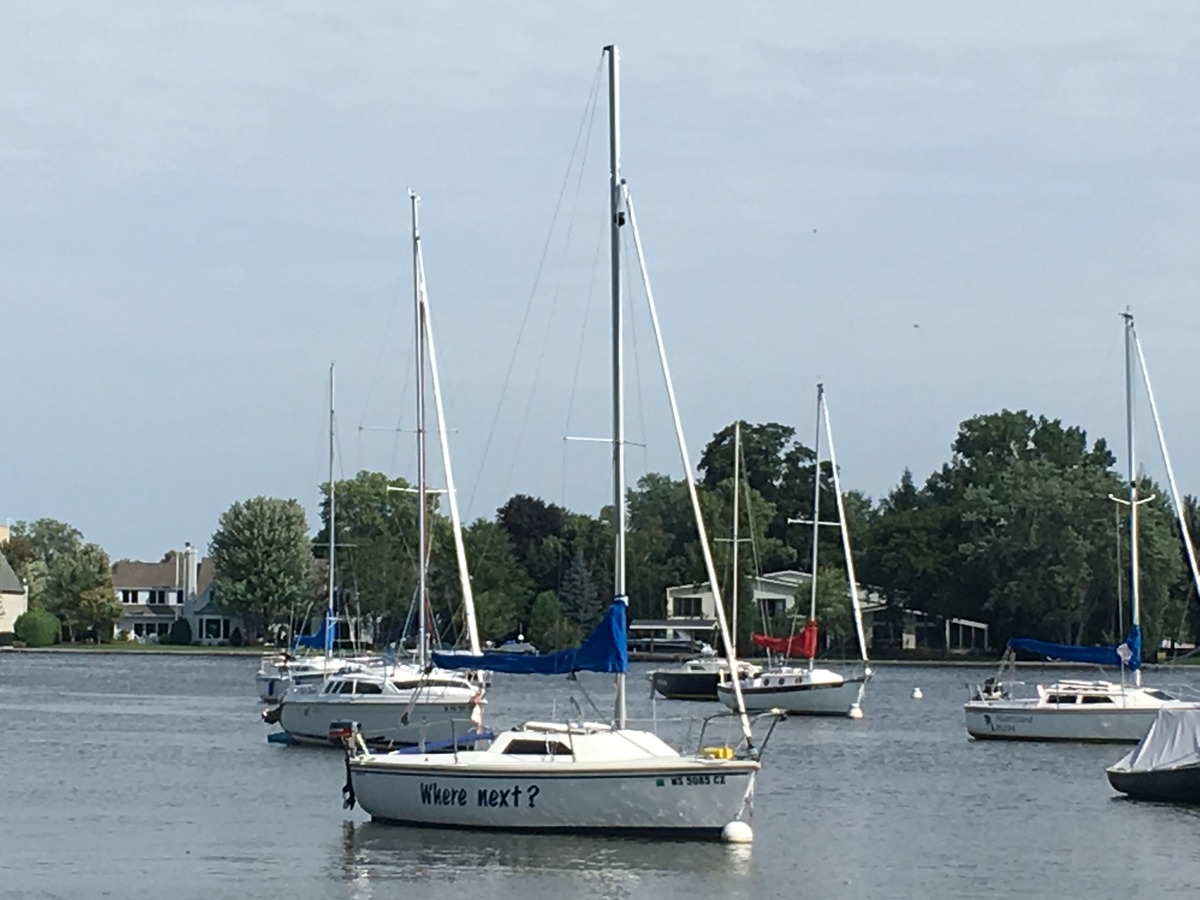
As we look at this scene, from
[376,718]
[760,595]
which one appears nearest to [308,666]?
[376,718]

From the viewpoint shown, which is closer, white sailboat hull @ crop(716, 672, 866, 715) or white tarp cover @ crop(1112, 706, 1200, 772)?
white tarp cover @ crop(1112, 706, 1200, 772)

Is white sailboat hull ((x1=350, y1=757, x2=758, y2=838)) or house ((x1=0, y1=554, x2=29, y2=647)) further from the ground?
house ((x1=0, y1=554, x2=29, y2=647))

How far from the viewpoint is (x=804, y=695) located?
7594cm

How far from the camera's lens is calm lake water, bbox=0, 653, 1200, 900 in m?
Result: 32.1

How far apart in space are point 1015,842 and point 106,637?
5683 inches

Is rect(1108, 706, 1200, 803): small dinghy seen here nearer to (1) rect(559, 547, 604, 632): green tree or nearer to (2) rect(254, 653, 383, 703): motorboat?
(2) rect(254, 653, 383, 703): motorboat

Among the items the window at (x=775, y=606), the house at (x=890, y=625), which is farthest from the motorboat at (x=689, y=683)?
the window at (x=775, y=606)

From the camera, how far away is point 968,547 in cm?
13662

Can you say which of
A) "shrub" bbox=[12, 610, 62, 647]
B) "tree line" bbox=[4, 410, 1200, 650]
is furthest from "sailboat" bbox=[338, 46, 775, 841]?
"shrub" bbox=[12, 610, 62, 647]

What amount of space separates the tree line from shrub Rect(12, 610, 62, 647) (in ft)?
13.7

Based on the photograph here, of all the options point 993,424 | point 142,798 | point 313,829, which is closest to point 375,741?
point 142,798

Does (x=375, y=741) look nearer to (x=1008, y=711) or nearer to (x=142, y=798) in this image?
(x=142, y=798)

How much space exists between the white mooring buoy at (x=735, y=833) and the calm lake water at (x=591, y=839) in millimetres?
248

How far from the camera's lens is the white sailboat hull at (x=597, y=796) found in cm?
3397
